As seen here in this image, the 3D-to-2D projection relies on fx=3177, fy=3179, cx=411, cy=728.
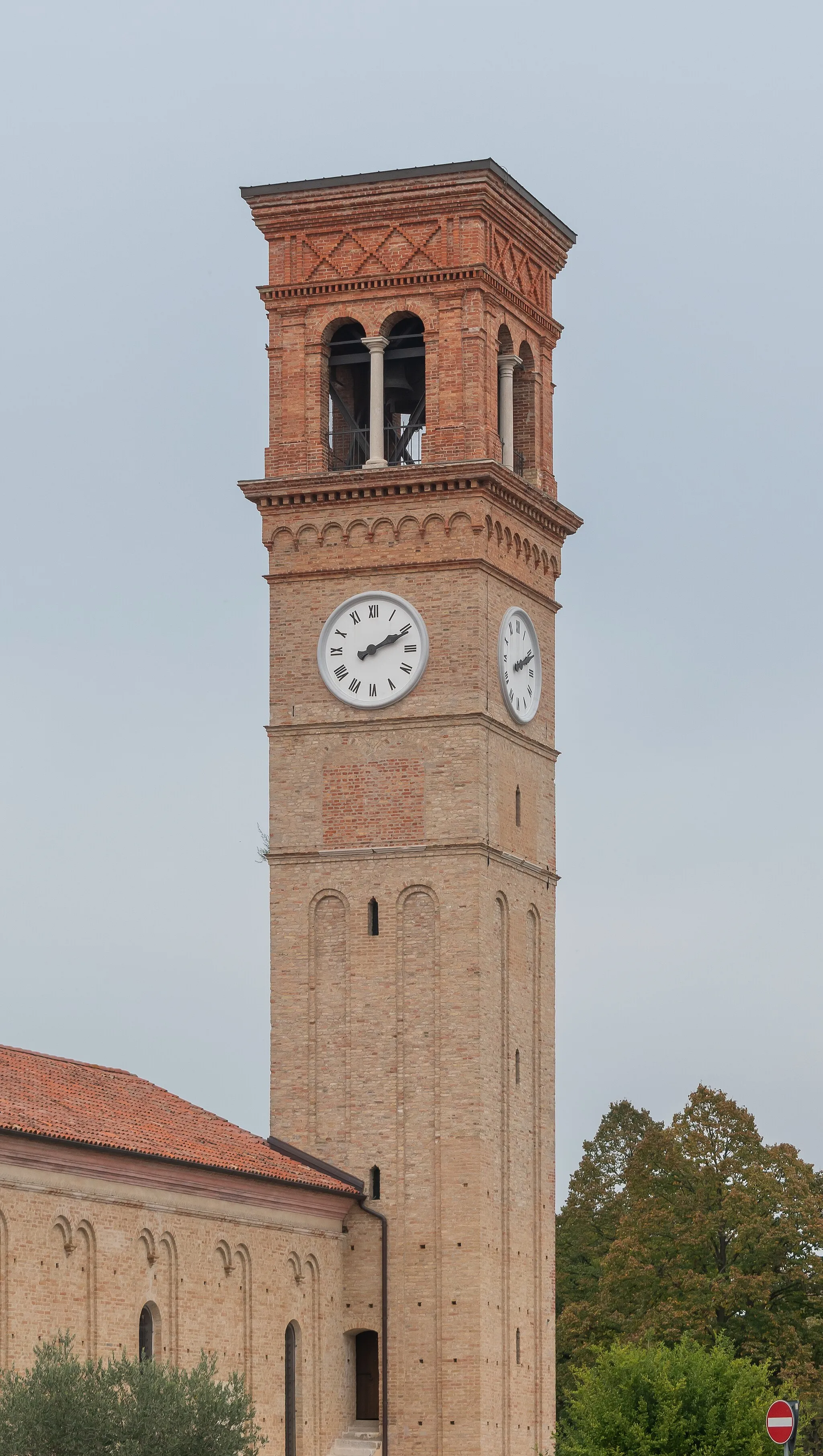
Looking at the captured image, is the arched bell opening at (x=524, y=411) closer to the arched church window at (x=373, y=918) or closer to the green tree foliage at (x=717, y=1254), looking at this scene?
the arched church window at (x=373, y=918)

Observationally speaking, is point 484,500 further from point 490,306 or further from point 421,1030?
point 421,1030

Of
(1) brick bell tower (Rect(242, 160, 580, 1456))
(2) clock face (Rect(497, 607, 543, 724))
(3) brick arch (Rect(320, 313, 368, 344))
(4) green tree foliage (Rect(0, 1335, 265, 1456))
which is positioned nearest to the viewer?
(4) green tree foliage (Rect(0, 1335, 265, 1456))

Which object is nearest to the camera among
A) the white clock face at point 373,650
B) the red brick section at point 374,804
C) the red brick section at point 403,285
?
the red brick section at point 374,804

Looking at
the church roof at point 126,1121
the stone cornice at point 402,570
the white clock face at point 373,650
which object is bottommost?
the church roof at point 126,1121

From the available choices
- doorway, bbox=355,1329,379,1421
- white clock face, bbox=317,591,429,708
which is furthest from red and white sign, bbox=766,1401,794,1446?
white clock face, bbox=317,591,429,708

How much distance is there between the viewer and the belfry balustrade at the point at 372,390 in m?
60.3

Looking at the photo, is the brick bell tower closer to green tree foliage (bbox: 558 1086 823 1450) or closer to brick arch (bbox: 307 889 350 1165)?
brick arch (bbox: 307 889 350 1165)

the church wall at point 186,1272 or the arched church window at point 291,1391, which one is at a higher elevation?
the church wall at point 186,1272

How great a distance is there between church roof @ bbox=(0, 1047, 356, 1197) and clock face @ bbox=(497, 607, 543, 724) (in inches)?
374

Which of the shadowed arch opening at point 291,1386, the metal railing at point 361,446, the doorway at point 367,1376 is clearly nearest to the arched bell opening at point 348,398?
the metal railing at point 361,446

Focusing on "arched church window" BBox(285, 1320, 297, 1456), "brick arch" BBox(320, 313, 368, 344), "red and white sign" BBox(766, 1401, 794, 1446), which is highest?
"brick arch" BBox(320, 313, 368, 344)

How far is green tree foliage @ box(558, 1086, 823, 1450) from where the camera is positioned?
6825 centimetres

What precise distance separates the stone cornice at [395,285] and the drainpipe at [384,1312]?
17.0 metres

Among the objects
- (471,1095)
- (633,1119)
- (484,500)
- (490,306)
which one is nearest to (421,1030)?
(471,1095)
